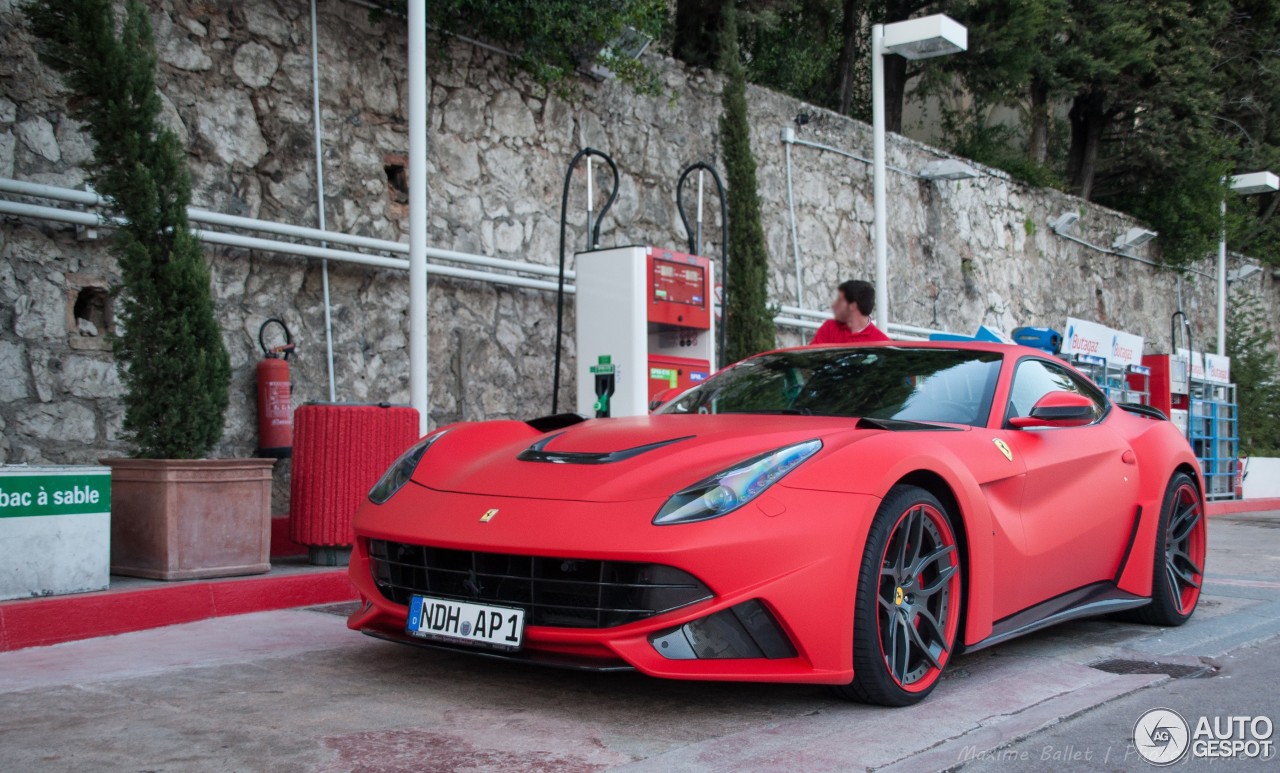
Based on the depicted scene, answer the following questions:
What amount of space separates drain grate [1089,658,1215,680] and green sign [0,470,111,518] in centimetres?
441

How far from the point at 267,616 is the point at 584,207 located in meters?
6.40

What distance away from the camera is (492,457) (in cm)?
426

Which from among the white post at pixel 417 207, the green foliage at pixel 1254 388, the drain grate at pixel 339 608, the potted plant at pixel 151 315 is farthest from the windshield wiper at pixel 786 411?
the green foliage at pixel 1254 388

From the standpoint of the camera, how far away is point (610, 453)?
4016 millimetres

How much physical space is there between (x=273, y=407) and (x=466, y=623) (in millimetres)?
5127

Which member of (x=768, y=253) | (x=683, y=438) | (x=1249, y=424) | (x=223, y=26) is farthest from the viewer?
(x=1249, y=424)

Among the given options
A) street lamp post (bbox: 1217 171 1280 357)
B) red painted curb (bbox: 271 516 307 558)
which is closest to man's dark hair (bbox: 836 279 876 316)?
red painted curb (bbox: 271 516 307 558)

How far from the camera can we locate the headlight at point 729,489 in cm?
354

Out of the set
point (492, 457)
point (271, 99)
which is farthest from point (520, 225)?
point (492, 457)

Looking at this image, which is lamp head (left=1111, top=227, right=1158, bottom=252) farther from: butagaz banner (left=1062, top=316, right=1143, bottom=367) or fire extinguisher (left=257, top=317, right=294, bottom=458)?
fire extinguisher (left=257, top=317, right=294, bottom=458)

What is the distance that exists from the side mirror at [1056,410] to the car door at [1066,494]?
0.09m

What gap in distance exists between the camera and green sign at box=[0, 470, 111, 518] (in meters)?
5.18

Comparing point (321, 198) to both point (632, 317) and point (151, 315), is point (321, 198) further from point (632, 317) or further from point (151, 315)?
point (151, 315)

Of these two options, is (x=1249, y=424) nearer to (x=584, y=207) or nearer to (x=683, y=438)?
(x=584, y=207)
